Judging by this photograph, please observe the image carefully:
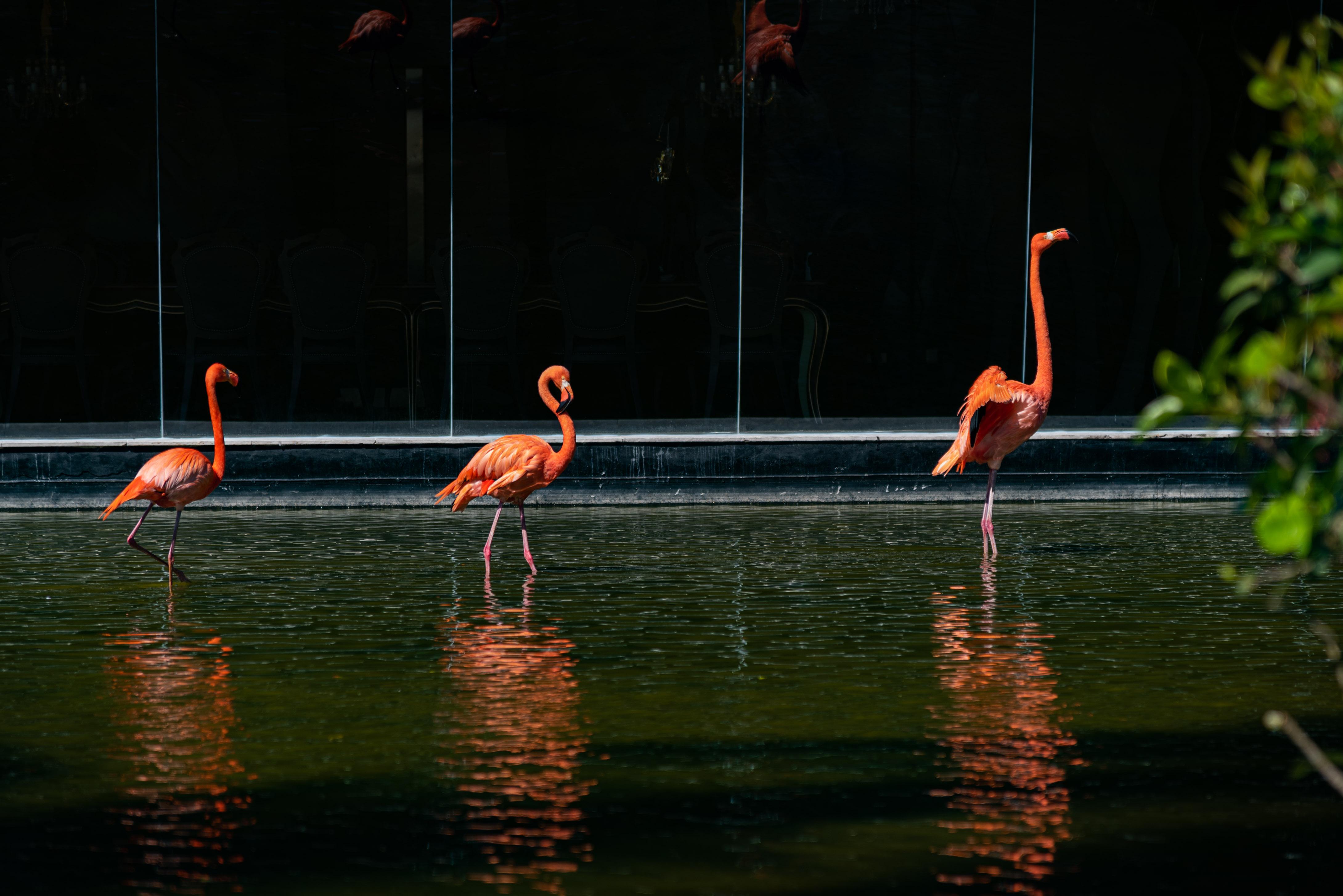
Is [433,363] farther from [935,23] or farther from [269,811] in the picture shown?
[269,811]

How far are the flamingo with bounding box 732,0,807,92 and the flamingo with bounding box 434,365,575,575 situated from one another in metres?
5.89

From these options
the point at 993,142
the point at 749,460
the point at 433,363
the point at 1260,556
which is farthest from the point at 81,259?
the point at 1260,556

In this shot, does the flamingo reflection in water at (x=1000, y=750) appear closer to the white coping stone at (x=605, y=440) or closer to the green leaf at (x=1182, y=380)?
the green leaf at (x=1182, y=380)

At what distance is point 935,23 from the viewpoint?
14258 mm

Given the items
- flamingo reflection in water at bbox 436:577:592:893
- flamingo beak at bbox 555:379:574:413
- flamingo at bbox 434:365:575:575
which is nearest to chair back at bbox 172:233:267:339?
flamingo at bbox 434:365:575:575

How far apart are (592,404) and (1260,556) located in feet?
22.0

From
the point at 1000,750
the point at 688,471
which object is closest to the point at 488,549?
the point at 688,471

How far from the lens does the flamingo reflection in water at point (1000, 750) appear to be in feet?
13.5

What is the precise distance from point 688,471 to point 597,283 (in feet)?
8.97

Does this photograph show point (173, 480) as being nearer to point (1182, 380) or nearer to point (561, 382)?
point (561, 382)

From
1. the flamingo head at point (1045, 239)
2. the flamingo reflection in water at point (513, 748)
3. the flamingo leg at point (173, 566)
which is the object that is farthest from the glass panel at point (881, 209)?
the flamingo reflection in water at point (513, 748)

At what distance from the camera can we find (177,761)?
16.5 ft

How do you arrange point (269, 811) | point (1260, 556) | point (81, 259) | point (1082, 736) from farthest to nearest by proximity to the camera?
point (81, 259), point (1260, 556), point (1082, 736), point (269, 811)

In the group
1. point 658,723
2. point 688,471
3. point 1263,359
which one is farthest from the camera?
point 688,471
